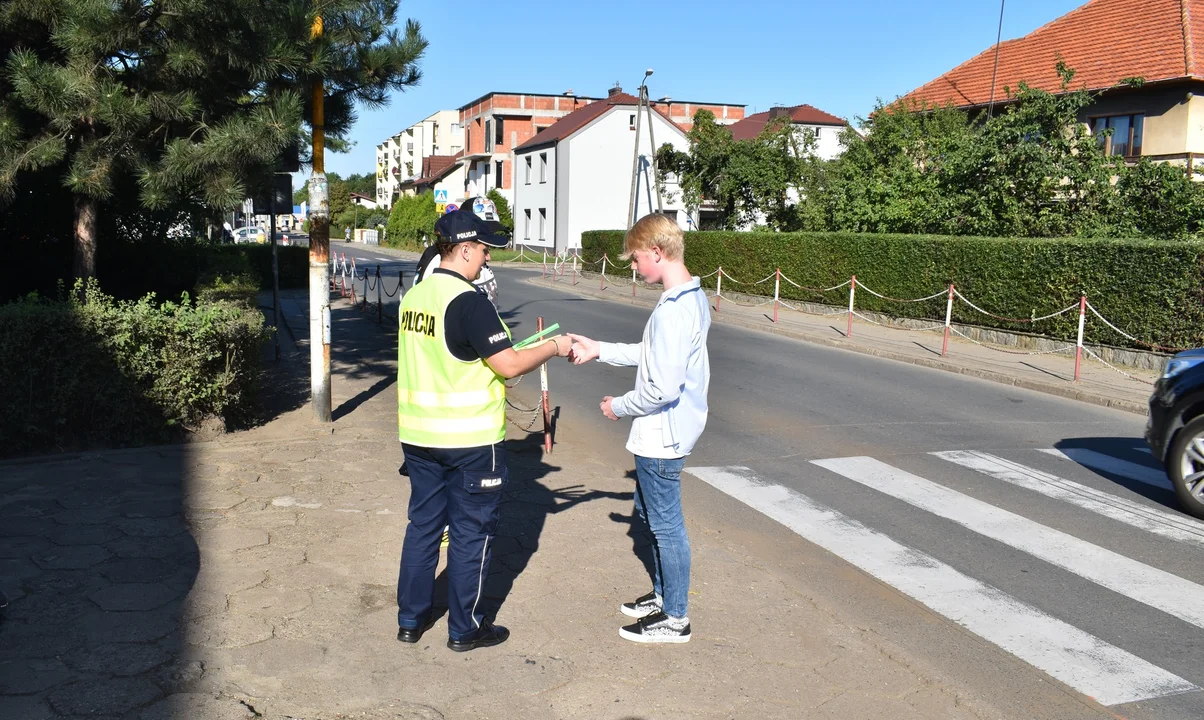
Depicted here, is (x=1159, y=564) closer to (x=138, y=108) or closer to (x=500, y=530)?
(x=500, y=530)

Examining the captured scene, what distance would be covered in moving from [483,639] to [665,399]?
4.29 ft

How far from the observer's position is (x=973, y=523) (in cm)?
651

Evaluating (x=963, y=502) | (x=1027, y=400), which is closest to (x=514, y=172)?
(x=1027, y=400)

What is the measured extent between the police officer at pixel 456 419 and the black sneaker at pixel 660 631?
59cm

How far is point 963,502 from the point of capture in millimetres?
7023

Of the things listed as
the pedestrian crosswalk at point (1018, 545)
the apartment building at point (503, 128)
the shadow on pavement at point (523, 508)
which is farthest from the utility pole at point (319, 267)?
the apartment building at point (503, 128)

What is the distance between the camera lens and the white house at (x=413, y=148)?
91812 millimetres

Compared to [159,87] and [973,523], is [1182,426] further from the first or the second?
[159,87]

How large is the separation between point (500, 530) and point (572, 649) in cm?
169

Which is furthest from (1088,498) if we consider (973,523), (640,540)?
(640,540)

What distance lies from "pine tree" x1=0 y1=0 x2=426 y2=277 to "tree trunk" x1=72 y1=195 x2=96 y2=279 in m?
0.53

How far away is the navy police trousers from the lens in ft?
13.3

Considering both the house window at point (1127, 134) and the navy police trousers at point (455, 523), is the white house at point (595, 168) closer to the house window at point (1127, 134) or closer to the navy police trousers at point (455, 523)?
the house window at point (1127, 134)

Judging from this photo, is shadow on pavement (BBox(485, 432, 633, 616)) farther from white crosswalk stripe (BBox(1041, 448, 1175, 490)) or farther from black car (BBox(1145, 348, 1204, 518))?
white crosswalk stripe (BBox(1041, 448, 1175, 490))
